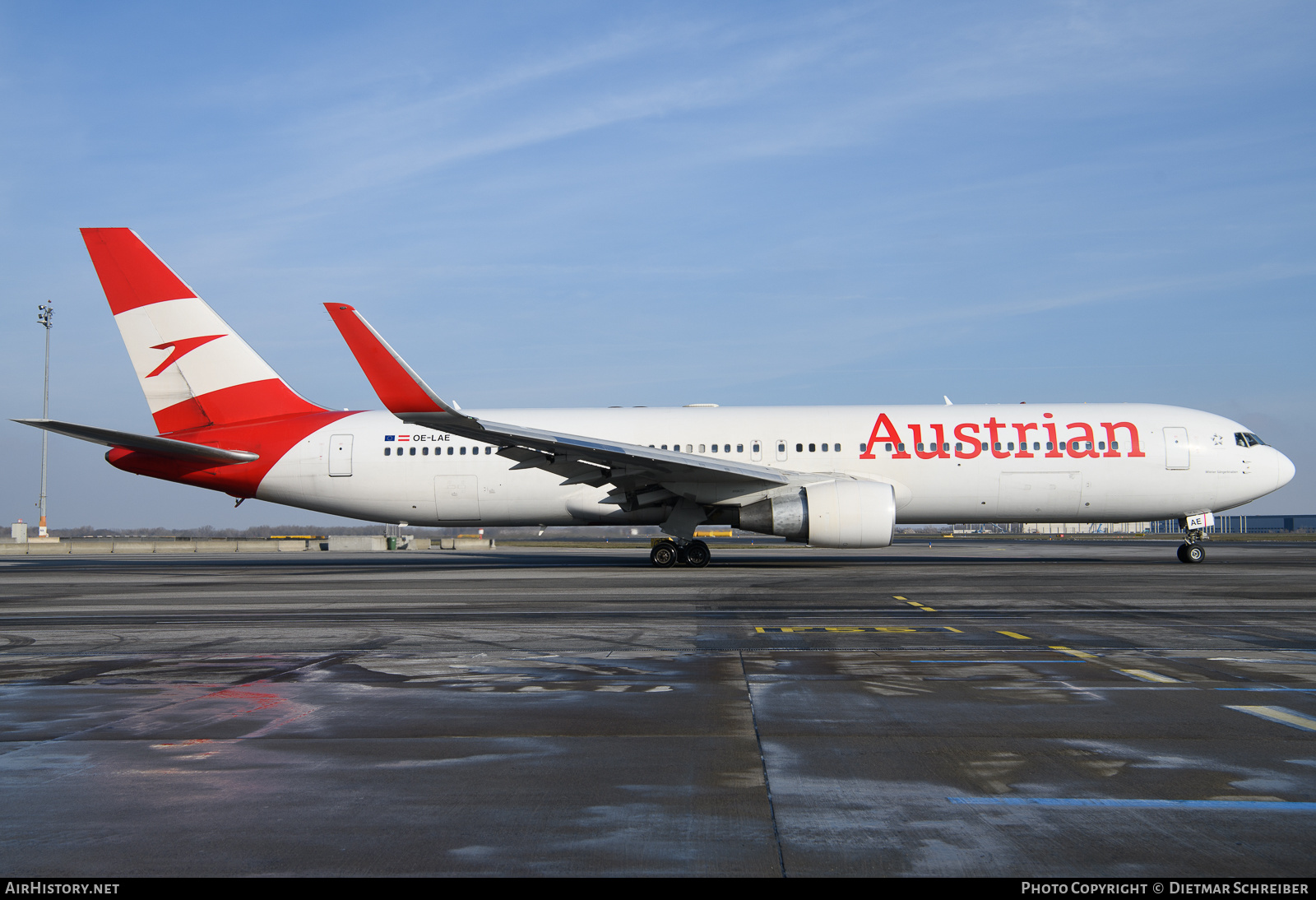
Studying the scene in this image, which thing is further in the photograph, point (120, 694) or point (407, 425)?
point (407, 425)

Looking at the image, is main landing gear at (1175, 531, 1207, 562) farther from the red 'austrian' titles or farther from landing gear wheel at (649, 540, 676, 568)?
landing gear wheel at (649, 540, 676, 568)

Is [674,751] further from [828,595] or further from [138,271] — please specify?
[138,271]

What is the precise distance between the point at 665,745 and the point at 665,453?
15.5m

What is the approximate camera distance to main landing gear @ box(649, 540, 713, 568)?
2255 centimetres

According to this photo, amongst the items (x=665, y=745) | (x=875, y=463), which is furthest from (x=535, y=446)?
(x=665, y=745)

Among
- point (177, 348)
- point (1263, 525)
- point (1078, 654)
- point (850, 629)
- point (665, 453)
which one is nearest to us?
point (1078, 654)

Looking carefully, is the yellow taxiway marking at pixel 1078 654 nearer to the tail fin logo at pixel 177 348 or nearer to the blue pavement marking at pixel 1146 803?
the blue pavement marking at pixel 1146 803

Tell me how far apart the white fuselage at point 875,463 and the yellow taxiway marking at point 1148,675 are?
46.6ft

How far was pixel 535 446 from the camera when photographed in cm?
2011

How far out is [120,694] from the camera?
6.72 metres

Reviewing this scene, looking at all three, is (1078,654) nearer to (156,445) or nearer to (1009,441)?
(1009,441)

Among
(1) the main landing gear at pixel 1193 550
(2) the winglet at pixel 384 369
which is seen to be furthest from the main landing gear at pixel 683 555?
(1) the main landing gear at pixel 1193 550

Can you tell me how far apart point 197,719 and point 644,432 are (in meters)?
18.5
